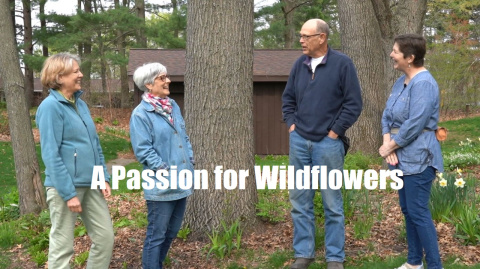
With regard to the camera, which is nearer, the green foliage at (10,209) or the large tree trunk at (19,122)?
the large tree trunk at (19,122)

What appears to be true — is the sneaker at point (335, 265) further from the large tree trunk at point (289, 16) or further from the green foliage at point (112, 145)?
the large tree trunk at point (289, 16)

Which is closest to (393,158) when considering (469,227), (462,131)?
(469,227)

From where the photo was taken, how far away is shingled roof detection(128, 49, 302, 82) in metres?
17.2

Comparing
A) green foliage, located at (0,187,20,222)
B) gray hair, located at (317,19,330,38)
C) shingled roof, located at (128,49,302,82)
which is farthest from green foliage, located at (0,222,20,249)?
shingled roof, located at (128,49,302,82)

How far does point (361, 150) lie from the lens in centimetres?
1184

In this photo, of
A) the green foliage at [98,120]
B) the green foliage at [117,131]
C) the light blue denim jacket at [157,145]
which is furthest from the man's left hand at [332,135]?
the green foliage at [98,120]

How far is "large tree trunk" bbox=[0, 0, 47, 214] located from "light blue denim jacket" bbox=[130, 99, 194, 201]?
357 centimetres

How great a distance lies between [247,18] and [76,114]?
7.29ft

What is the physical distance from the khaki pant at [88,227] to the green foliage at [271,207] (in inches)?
73.5

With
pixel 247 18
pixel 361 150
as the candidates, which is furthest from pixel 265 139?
pixel 247 18

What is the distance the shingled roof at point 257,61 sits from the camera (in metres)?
17.2

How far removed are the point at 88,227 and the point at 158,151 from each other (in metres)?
0.78

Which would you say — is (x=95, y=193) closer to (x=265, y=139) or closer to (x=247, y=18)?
(x=247, y=18)

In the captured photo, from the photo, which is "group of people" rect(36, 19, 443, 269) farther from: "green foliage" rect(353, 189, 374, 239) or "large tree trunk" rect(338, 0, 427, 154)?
"large tree trunk" rect(338, 0, 427, 154)
